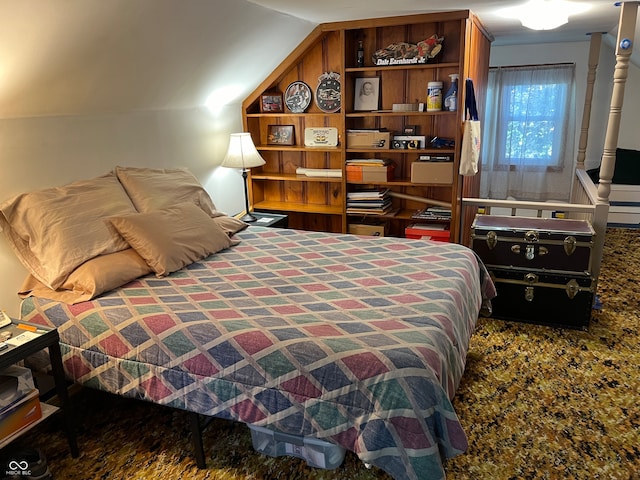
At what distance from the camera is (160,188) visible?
293 cm

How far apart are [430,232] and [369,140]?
874mm

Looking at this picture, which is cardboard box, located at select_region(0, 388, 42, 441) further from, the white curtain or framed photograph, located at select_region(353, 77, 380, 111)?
the white curtain

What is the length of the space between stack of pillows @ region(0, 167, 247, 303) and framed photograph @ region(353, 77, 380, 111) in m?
1.79

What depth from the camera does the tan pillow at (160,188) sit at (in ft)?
9.25

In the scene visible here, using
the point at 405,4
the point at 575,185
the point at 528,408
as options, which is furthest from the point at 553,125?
the point at 528,408

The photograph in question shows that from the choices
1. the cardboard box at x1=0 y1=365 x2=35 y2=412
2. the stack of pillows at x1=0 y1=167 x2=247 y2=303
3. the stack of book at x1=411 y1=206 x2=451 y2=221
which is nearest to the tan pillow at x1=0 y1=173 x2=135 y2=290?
the stack of pillows at x1=0 y1=167 x2=247 y2=303

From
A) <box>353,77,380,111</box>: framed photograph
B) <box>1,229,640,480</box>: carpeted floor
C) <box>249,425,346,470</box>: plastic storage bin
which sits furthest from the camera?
<box>353,77,380,111</box>: framed photograph

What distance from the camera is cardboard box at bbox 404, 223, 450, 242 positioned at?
3.88m

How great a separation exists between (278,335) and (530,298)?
2.03 m

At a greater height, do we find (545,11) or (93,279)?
(545,11)

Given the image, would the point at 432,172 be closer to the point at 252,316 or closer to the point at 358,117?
the point at 358,117

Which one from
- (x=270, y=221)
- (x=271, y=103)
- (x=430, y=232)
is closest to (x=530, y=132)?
(x=430, y=232)

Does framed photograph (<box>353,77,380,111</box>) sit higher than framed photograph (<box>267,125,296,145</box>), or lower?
higher

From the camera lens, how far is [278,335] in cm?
187
